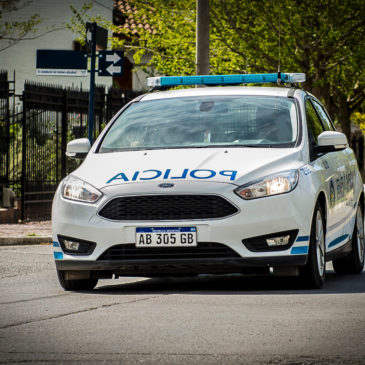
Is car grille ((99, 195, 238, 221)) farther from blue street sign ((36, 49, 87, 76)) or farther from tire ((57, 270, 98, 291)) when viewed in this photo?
blue street sign ((36, 49, 87, 76))

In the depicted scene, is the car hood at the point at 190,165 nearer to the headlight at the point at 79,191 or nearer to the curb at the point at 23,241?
the headlight at the point at 79,191

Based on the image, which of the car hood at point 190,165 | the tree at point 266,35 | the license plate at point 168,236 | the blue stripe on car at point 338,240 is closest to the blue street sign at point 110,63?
the blue stripe on car at point 338,240

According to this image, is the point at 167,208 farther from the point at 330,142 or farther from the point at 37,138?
the point at 37,138

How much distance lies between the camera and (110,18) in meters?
40.3

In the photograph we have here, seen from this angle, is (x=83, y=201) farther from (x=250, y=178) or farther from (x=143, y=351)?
(x=143, y=351)

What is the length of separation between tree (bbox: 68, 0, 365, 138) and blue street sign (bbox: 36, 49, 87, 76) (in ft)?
38.4

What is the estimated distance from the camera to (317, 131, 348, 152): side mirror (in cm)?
975

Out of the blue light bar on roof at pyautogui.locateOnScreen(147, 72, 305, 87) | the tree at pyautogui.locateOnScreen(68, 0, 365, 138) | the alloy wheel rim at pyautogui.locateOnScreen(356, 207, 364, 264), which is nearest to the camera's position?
the blue light bar on roof at pyautogui.locateOnScreen(147, 72, 305, 87)

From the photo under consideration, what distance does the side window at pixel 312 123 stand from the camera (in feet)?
33.0

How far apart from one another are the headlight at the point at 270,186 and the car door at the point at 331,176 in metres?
0.53

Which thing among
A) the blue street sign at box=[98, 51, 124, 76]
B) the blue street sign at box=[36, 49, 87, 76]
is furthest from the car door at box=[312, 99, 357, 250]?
the blue street sign at box=[36, 49, 87, 76]

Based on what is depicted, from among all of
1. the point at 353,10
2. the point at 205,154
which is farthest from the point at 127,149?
the point at 353,10

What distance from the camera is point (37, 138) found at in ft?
66.4

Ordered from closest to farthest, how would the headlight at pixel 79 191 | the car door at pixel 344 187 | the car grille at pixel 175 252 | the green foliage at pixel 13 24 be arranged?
the car grille at pixel 175 252 → the headlight at pixel 79 191 → the car door at pixel 344 187 → the green foliage at pixel 13 24
